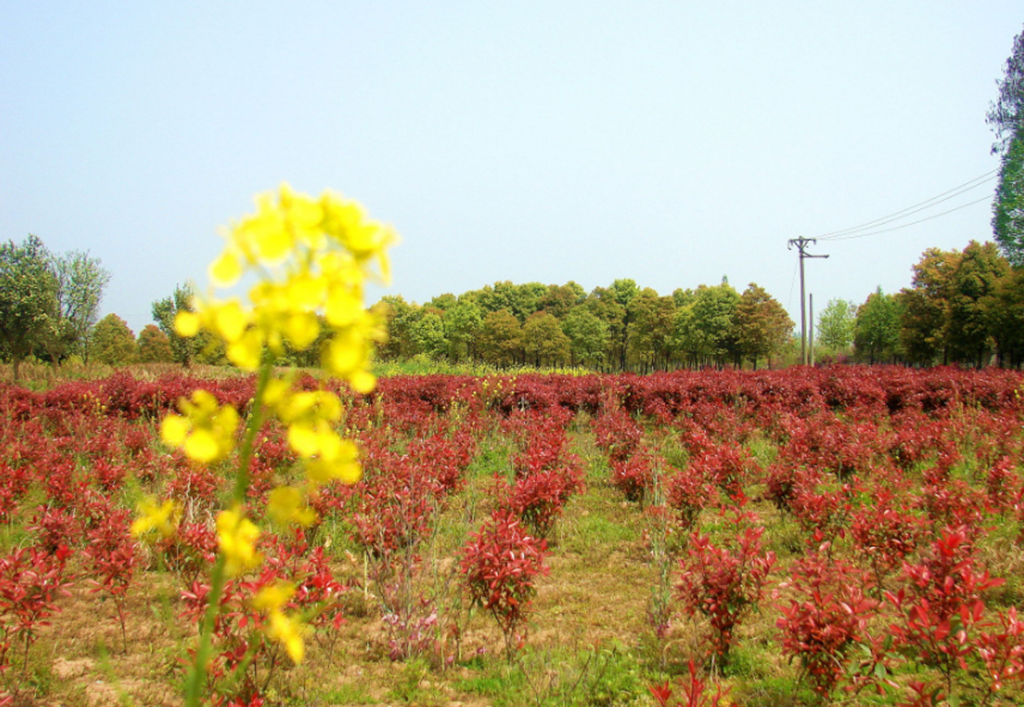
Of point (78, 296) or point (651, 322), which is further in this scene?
point (651, 322)

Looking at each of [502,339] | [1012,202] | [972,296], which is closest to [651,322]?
[502,339]

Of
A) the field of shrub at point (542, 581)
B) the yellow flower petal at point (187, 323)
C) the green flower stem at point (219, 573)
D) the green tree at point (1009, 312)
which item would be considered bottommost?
the field of shrub at point (542, 581)

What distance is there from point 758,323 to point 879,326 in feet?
42.4

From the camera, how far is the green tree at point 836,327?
4588cm

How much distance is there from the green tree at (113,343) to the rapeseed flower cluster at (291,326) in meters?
44.6

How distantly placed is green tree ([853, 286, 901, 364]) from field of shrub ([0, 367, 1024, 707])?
1486 inches

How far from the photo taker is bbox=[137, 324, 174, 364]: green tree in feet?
152

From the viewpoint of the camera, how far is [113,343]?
4288 centimetres

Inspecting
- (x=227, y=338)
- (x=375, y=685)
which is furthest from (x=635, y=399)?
(x=227, y=338)

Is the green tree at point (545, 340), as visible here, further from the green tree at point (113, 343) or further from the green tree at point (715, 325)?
the green tree at point (113, 343)

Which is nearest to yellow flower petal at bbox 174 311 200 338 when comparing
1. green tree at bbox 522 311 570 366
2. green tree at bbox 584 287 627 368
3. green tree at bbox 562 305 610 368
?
green tree at bbox 522 311 570 366

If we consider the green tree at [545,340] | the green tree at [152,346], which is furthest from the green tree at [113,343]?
the green tree at [545,340]

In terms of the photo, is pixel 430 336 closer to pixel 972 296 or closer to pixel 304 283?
pixel 972 296

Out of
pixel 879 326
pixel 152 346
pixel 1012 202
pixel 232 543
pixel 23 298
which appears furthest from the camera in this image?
pixel 152 346
